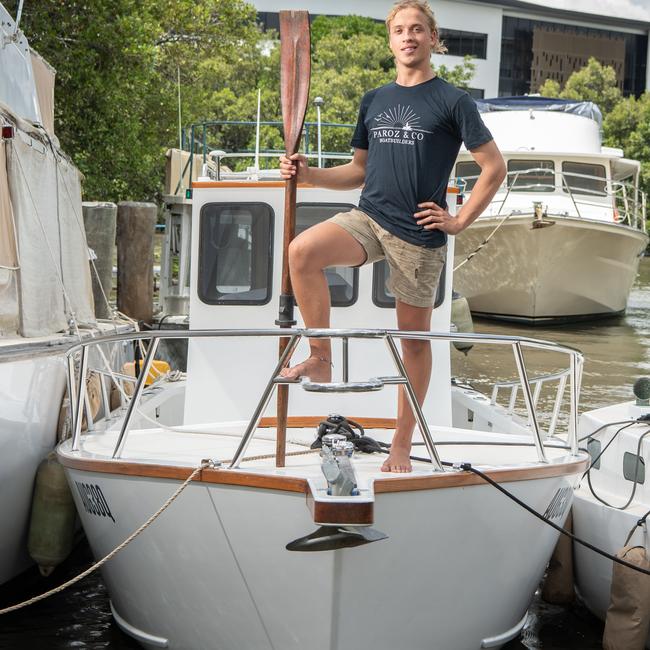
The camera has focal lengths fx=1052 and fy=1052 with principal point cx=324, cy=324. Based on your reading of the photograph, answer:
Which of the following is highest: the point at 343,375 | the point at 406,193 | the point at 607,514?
the point at 406,193

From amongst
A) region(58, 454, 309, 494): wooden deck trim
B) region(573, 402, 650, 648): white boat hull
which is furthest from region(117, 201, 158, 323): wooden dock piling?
region(58, 454, 309, 494): wooden deck trim

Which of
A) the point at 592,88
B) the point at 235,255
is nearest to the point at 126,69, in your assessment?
the point at 235,255

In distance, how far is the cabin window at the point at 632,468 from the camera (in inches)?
256

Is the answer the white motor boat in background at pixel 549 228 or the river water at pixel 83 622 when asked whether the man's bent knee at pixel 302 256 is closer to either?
the river water at pixel 83 622

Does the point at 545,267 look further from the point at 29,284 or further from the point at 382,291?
the point at 29,284

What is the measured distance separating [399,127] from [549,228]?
641 inches

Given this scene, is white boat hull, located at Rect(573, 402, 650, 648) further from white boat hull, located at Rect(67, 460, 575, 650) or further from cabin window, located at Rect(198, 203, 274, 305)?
cabin window, located at Rect(198, 203, 274, 305)

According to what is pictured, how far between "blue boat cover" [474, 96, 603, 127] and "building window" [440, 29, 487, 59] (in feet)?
121

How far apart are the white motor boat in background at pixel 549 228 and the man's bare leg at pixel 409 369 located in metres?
15.8

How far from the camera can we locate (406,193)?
489 cm

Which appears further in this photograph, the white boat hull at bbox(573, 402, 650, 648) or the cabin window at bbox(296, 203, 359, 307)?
the cabin window at bbox(296, 203, 359, 307)

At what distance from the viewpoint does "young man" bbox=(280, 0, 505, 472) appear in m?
4.80

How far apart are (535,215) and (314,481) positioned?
16301mm

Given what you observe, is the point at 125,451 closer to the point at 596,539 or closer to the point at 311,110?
the point at 596,539
